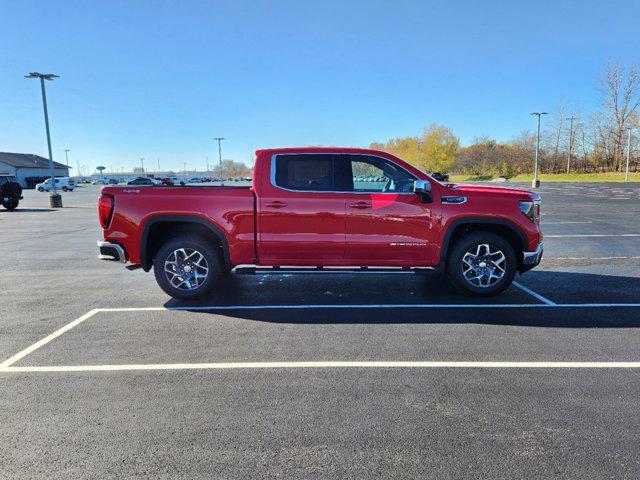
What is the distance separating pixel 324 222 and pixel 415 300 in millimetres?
1626

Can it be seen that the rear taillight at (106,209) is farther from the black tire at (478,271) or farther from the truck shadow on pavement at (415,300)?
the black tire at (478,271)

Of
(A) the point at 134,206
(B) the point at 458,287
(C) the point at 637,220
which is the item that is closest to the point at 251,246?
(A) the point at 134,206

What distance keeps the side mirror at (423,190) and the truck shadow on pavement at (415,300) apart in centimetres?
136

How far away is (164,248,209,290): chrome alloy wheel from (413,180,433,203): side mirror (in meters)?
2.92

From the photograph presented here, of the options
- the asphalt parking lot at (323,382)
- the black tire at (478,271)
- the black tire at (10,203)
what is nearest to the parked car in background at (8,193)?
the black tire at (10,203)

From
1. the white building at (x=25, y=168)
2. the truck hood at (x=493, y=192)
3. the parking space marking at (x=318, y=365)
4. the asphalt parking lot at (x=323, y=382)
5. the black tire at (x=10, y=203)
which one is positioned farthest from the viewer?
the white building at (x=25, y=168)

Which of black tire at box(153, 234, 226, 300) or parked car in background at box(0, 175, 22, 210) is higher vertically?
parked car in background at box(0, 175, 22, 210)

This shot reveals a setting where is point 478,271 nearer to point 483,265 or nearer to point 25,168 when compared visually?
point 483,265

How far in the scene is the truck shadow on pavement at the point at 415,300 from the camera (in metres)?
5.16

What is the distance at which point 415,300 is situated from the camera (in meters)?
5.95

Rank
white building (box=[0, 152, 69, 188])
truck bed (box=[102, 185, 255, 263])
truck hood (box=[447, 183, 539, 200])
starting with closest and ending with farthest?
truck bed (box=[102, 185, 255, 263])
truck hood (box=[447, 183, 539, 200])
white building (box=[0, 152, 69, 188])

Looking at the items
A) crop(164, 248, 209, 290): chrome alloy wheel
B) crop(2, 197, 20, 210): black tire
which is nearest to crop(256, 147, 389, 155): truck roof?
crop(164, 248, 209, 290): chrome alloy wheel

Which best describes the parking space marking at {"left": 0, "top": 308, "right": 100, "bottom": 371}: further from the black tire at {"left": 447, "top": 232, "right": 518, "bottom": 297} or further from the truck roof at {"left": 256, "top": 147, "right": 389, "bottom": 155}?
the black tire at {"left": 447, "top": 232, "right": 518, "bottom": 297}

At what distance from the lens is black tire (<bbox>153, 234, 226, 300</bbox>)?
5.86 meters
